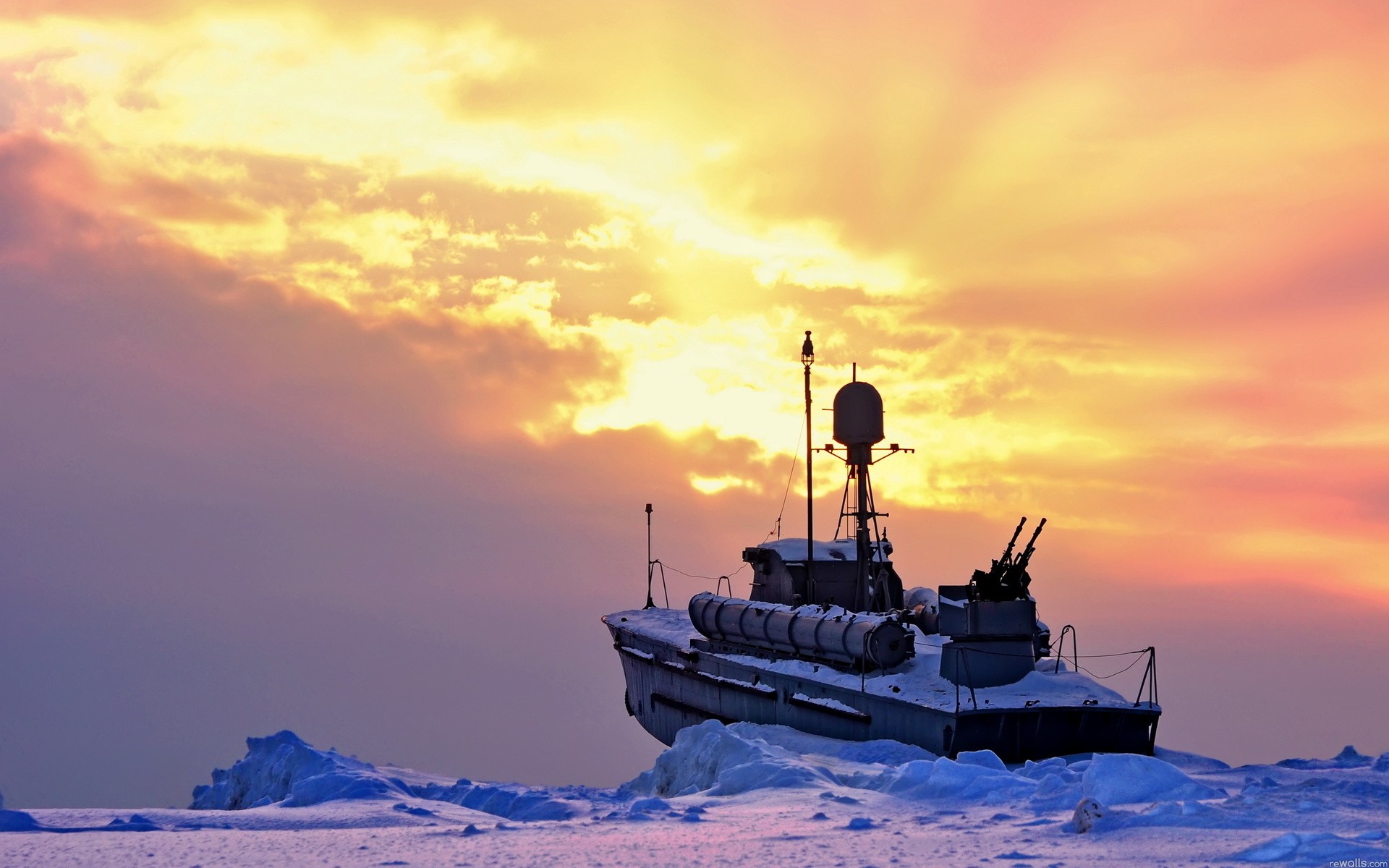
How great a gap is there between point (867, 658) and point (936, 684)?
2.56 meters

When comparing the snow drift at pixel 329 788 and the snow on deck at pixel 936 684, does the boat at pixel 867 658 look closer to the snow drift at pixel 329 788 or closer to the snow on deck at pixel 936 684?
the snow on deck at pixel 936 684

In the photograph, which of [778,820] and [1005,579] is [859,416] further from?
[778,820]

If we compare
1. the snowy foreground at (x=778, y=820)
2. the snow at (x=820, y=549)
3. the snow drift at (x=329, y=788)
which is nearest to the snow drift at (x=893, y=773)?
the snowy foreground at (x=778, y=820)

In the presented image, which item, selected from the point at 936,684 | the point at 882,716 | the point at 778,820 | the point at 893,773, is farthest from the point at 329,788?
the point at 936,684

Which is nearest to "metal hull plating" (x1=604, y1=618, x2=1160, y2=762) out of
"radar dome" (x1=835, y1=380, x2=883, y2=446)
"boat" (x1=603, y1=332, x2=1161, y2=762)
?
"boat" (x1=603, y1=332, x2=1161, y2=762)

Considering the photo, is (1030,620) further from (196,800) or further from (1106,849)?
(196,800)

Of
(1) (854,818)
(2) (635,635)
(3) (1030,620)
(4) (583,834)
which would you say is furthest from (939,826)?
(2) (635,635)

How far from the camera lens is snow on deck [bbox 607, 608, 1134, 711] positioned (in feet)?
96.8

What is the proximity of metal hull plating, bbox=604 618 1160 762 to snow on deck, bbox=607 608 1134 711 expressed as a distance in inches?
9.2

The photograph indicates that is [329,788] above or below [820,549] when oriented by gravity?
below

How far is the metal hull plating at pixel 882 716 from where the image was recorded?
94.0 ft

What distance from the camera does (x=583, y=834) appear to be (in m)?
18.0

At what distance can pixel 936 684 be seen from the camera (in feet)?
104

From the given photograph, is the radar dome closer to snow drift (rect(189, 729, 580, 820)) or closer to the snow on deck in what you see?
the snow on deck
